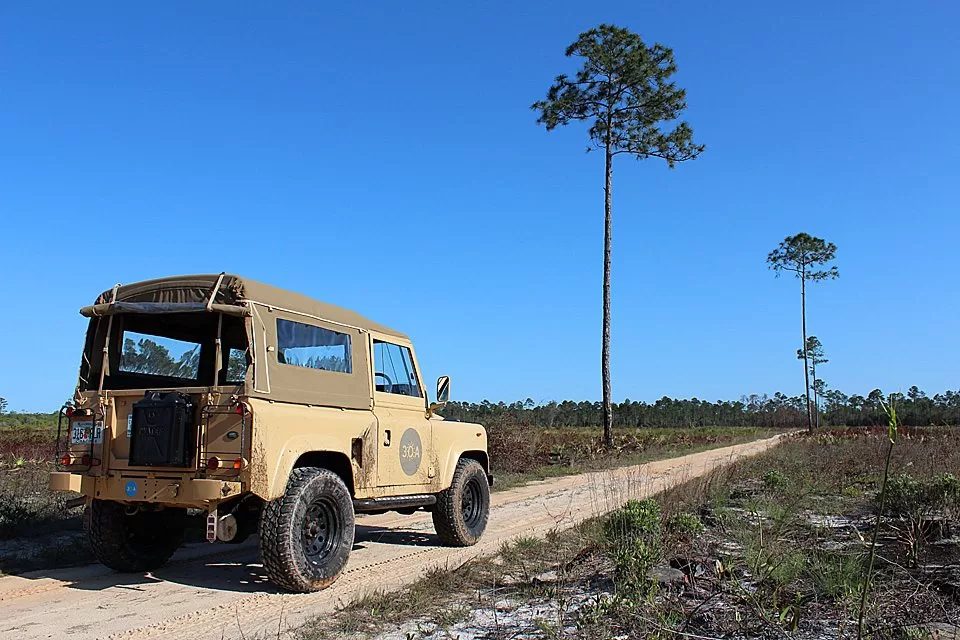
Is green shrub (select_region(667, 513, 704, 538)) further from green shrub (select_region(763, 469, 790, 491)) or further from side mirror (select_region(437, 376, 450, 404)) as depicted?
green shrub (select_region(763, 469, 790, 491))

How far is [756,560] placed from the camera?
238 inches

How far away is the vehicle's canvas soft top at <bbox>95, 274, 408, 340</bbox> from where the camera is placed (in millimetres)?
7066

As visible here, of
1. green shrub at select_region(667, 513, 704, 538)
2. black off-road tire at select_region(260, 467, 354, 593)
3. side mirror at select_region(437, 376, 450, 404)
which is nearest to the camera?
black off-road tire at select_region(260, 467, 354, 593)

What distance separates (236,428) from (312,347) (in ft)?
4.70

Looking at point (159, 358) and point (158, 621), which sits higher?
point (159, 358)

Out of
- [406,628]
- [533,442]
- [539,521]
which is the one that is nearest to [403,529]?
[539,521]

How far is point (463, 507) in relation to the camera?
32.5ft

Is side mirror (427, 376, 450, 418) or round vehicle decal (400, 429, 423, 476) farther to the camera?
side mirror (427, 376, 450, 418)

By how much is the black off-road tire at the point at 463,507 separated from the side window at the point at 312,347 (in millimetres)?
2265

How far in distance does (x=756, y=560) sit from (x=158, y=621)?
481 cm

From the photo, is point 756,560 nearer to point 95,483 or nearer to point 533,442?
point 95,483

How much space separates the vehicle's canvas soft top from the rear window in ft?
1.89

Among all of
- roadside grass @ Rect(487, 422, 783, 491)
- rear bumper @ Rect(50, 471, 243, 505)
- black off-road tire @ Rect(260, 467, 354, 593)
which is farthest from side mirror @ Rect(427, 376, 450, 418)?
roadside grass @ Rect(487, 422, 783, 491)

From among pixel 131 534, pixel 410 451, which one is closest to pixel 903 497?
pixel 410 451
